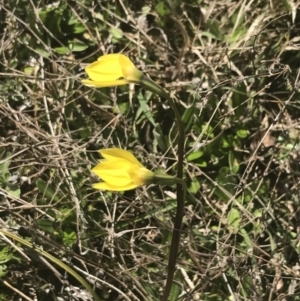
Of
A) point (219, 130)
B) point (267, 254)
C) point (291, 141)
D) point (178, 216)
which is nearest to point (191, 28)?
point (219, 130)

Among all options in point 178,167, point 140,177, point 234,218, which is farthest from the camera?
point 234,218

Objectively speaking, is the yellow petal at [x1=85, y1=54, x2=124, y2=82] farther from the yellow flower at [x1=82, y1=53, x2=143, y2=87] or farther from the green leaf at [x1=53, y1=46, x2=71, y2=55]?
the green leaf at [x1=53, y1=46, x2=71, y2=55]

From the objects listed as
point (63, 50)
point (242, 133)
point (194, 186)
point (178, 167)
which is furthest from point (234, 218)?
point (63, 50)

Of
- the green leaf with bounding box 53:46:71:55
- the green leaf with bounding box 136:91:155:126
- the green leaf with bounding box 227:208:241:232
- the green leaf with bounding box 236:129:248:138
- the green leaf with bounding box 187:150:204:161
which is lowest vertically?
the green leaf with bounding box 227:208:241:232

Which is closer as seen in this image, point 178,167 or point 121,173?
point 121,173

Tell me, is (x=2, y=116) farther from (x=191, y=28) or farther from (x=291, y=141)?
(x=291, y=141)

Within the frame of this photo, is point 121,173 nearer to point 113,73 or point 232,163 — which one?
point 113,73

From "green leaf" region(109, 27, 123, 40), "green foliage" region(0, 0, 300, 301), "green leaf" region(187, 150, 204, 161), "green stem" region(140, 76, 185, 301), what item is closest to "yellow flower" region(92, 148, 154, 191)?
"green stem" region(140, 76, 185, 301)

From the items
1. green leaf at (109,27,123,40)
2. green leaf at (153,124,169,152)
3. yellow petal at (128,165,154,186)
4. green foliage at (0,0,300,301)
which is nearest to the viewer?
yellow petal at (128,165,154,186)
